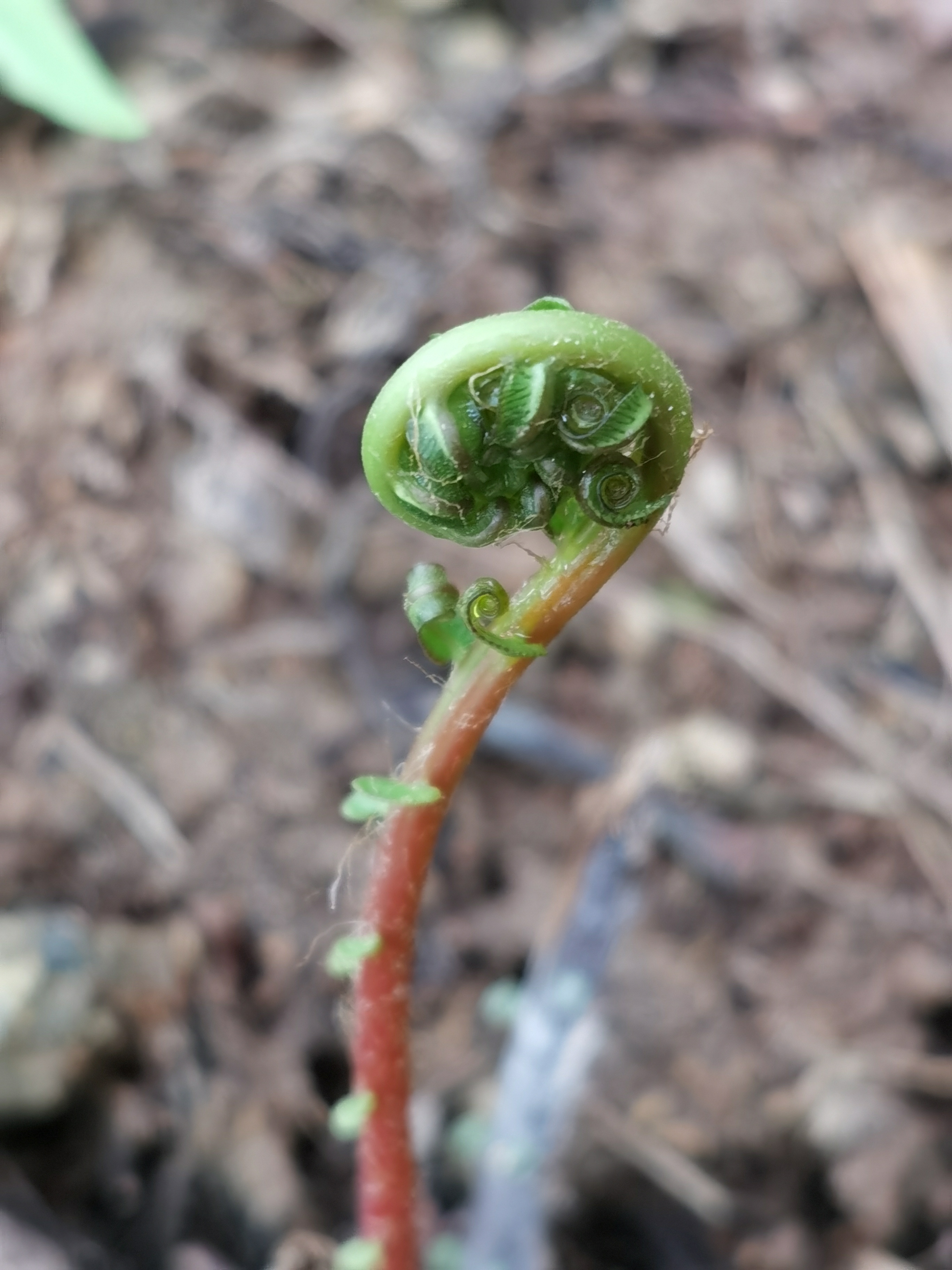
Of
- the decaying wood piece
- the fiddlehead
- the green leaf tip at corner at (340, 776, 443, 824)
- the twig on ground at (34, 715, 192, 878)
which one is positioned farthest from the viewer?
the decaying wood piece

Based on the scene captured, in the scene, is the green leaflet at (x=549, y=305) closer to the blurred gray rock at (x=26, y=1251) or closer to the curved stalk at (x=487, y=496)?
the curved stalk at (x=487, y=496)

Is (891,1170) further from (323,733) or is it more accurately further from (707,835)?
(323,733)

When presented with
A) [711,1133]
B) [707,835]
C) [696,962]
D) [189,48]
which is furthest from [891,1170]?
[189,48]

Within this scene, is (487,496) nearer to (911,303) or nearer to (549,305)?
(549,305)

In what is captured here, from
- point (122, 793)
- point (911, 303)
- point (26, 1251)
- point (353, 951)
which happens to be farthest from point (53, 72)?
point (911, 303)

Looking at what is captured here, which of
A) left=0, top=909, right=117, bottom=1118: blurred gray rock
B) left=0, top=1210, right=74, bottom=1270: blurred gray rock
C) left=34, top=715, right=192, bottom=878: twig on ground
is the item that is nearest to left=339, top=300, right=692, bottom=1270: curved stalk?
left=0, top=1210, right=74, bottom=1270: blurred gray rock

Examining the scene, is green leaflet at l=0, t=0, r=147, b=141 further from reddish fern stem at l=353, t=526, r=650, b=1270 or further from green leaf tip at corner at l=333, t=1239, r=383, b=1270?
green leaf tip at corner at l=333, t=1239, r=383, b=1270
